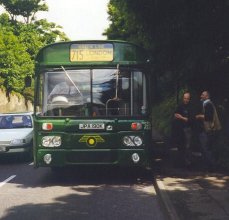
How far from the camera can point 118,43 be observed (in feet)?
32.8

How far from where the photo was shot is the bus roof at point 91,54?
32.5 ft

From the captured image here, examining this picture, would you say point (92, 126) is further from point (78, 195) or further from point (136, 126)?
point (78, 195)

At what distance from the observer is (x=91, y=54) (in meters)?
9.95

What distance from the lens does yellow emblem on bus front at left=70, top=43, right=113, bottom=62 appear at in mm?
9930

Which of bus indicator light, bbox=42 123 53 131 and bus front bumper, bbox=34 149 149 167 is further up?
bus indicator light, bbox=42 123 53 131

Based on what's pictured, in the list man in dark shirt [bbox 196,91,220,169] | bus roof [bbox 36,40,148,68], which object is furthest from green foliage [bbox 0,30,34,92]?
man in dark shirt [bbox 196,91,220,169]

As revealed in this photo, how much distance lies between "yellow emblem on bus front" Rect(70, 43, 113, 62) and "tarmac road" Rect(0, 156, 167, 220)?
266 cm

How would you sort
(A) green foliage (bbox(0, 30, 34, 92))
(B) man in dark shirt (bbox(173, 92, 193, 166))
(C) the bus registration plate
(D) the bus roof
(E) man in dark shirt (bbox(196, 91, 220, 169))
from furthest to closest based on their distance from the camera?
1. (A) green foliage (bbox(0, 30, 34, 92))
2. (B) man in dark shirt (bbox(173, 92, 193, 166))
3. (E) man in dark shirt (bbox(196, 91, 220, 169))
4. (D) the bus roof
5. (C) the bus registration plate

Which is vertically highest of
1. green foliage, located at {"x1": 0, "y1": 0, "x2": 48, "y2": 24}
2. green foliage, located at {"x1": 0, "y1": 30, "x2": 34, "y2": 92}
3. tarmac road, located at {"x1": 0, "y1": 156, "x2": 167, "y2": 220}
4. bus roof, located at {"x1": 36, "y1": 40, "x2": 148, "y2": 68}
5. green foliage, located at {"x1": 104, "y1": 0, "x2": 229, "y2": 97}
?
green foliage, located at {"x1": 0, "y1": 0, "x2": 48, "y2": 24}

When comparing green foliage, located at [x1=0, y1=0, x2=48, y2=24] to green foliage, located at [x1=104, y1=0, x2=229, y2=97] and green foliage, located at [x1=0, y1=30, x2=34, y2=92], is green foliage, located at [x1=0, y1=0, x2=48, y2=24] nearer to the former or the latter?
green foliage, located at [x1=0, y1=30, x2=34, y2=92]

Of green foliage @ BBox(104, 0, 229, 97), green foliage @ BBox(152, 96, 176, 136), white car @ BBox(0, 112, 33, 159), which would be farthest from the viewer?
green foliage @ BBox(152, 96, 176, 136)

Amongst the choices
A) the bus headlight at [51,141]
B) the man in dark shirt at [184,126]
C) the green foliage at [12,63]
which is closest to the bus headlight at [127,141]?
the bus headlight at [51,141]

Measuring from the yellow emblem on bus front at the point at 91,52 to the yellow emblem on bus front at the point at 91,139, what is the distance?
5.34 feet

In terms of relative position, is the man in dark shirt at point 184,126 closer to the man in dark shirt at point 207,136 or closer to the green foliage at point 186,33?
the man in dark shirt at point 207,136
